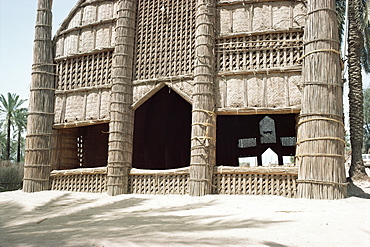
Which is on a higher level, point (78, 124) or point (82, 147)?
point (78, 124)

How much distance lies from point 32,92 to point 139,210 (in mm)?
5169

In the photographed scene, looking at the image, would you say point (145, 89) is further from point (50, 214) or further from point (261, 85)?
point (50, 214)

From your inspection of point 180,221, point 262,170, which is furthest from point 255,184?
point 180,221

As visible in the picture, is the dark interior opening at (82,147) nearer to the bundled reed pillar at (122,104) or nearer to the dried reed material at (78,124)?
the dried reed material at (78,124)

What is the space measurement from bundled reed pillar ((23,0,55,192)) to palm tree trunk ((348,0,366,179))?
9.28 metres

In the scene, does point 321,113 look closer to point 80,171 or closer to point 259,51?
point 259,51

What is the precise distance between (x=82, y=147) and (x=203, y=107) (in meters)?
5.01

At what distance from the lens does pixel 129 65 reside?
351 inches

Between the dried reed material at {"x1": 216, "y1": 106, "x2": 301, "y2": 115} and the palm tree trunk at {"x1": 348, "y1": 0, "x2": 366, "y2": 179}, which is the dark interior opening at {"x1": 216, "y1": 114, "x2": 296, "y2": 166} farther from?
the dried reed material at {"x1": 216, "y1": 106, "x2": 301, "y2": 115}

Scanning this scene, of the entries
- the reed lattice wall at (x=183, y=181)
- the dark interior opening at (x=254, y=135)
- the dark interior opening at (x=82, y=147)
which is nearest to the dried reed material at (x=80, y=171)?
the reed lattice wall at (x=183, y=181)

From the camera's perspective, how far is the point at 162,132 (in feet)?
43.9

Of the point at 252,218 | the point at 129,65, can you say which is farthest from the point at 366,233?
the point at 129,65

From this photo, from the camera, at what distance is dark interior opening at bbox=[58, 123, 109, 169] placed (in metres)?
9.90

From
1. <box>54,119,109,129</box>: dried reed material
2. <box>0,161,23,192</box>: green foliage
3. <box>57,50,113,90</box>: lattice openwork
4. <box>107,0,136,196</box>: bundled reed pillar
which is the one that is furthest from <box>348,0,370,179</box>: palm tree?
<box>0,161,23,192</box>: green foliage
